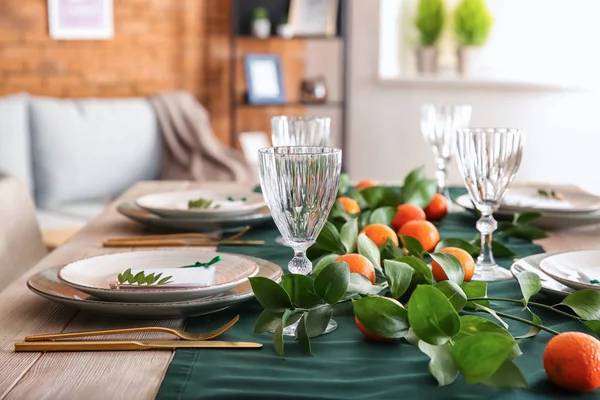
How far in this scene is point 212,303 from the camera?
93 centimetres

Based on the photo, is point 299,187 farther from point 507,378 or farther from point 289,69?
point 289,69

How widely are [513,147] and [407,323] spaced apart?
394mm

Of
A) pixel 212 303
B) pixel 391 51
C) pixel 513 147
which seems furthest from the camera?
pixel 391 51

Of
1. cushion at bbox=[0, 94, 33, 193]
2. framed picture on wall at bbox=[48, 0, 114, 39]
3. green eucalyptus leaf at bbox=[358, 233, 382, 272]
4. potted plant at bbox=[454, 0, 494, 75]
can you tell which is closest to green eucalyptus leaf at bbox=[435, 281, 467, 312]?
green eucalyptus leaf at bbox=[358, 233, 382, 272]

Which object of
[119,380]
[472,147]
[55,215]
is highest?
[472,147]

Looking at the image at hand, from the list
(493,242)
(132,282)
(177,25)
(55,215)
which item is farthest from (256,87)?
(132,282)

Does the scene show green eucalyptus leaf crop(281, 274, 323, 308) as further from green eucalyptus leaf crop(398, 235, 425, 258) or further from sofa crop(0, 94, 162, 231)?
sofa crop(0, 94, 162, 231)

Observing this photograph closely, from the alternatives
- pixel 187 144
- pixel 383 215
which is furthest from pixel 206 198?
pixel 187 144

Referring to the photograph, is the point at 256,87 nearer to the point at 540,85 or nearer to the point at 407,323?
the point at 540,85

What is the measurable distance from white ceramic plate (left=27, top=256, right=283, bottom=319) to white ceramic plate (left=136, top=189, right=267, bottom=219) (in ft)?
1.58

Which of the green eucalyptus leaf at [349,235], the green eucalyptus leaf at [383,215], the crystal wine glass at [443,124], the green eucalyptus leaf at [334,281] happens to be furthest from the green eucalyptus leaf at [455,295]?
the crystal wine glass at [443,124]

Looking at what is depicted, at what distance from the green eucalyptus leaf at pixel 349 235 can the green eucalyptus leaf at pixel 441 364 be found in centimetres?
44

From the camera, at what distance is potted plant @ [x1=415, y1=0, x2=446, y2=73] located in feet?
14.2

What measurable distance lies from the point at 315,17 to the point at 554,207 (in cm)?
292
